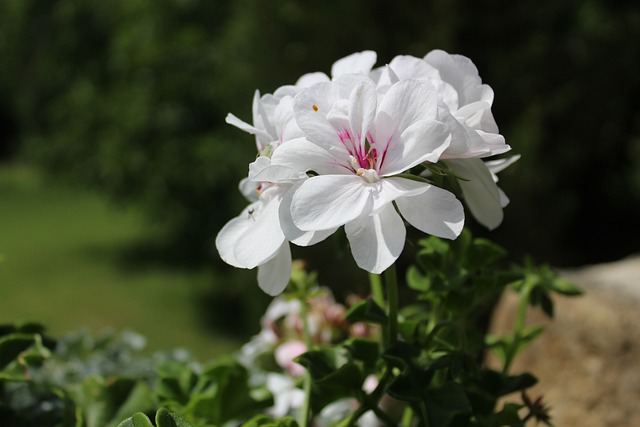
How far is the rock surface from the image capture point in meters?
1.31

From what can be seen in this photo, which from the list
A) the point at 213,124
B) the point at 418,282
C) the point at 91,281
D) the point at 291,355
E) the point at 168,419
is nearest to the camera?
the point at 168,419

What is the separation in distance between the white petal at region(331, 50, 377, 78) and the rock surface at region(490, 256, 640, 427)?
0.80m

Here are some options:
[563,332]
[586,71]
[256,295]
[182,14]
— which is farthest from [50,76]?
[563,332]

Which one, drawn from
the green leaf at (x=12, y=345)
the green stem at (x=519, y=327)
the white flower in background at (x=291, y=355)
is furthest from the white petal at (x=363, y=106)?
the white flower in background at (x=291, y=355)

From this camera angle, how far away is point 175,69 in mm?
5645

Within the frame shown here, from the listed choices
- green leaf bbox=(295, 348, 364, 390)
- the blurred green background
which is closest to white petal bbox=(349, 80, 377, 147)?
green leaf bbox=(295, 348, 364, 390)

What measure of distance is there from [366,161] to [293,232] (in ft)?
0.30

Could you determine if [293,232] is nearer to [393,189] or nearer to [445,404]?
[393,189]

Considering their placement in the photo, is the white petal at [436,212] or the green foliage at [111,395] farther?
the green foliage at [111,395]

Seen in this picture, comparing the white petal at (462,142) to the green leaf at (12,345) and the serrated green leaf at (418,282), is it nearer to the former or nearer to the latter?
the serrated green leaf at (418,282)

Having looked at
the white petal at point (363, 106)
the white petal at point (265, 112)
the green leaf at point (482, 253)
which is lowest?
the green leaf at point (482, 253)

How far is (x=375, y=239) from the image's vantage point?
629 mm

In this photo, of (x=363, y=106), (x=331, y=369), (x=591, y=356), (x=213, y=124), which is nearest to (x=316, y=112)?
(x=363, y=106)

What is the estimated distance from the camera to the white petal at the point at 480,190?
717 mm
